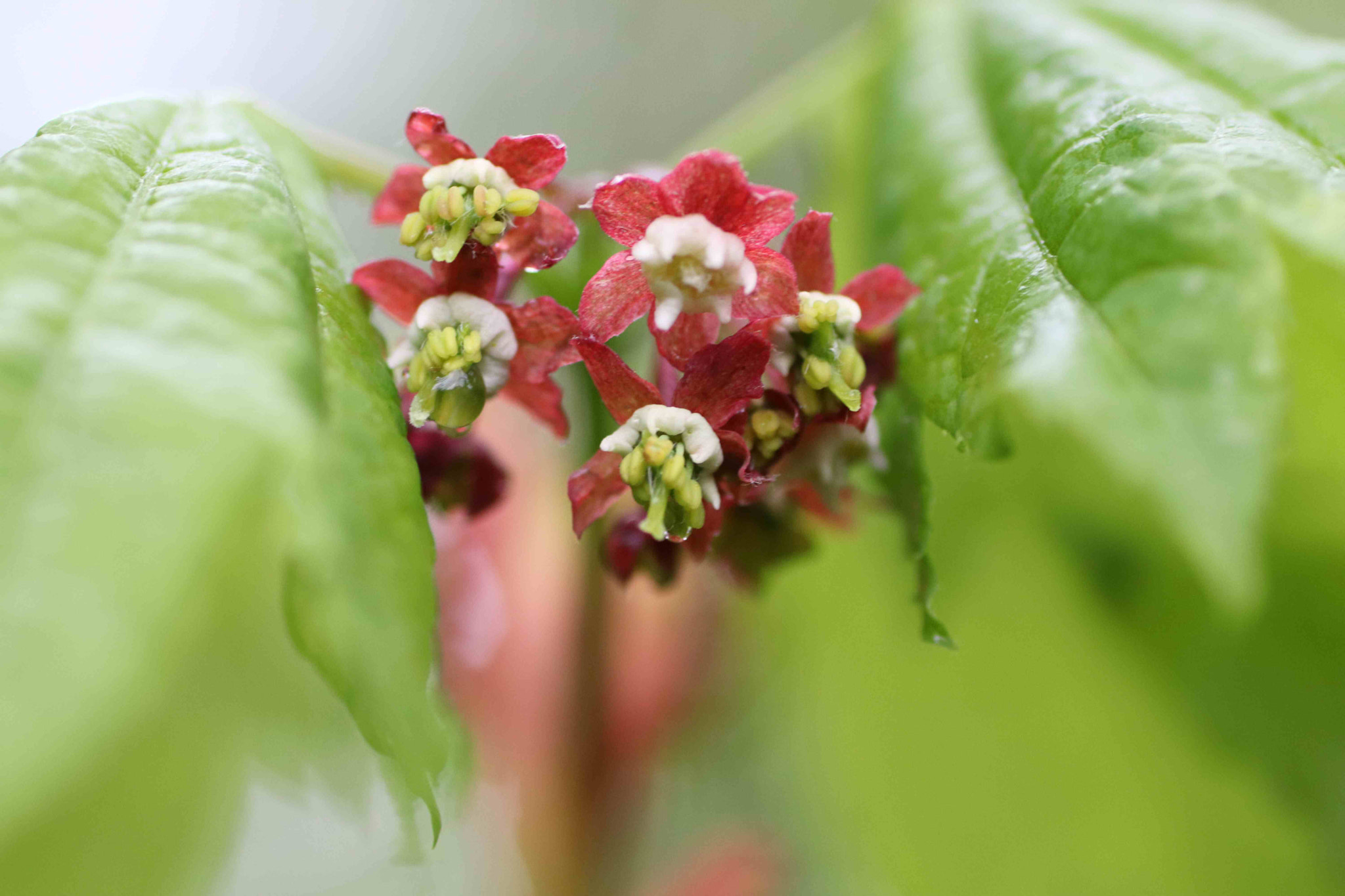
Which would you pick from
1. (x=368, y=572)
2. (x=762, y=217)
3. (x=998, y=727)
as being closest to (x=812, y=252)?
(x=762, y=217)

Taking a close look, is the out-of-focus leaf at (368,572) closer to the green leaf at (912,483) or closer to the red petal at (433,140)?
the red petal at (433,140)

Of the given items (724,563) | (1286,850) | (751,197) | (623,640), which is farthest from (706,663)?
(751,197)

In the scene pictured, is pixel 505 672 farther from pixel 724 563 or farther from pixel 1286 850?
pixel 1286 850

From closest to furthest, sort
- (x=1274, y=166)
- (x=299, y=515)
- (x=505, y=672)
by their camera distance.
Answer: (x=299, y=515)
(x=1274, y=166)
(x=505, y=672)

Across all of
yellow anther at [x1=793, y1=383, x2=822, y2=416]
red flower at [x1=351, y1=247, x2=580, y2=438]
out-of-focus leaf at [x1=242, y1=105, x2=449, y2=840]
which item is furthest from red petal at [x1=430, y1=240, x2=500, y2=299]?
yellow anther at [x1=793, y1=383, x2=822, y2=416]

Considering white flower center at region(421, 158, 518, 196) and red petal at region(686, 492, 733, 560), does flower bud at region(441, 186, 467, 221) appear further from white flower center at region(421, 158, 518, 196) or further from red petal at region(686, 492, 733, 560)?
red petal at region(686, 492, 733, 560)

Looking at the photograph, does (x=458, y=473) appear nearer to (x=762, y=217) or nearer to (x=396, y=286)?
(x=396, y=286)
